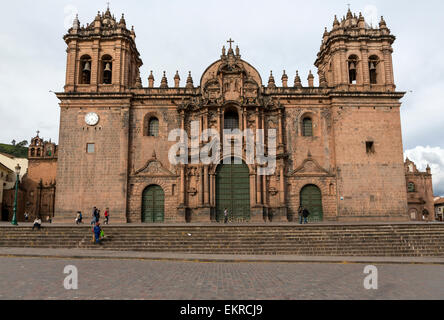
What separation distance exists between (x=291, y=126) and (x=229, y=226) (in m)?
12.3

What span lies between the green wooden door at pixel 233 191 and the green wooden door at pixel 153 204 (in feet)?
14.9

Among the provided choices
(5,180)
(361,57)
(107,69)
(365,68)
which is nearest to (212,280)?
(107,69)

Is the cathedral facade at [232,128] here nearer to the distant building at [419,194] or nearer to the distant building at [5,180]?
the distant building at [5,180]

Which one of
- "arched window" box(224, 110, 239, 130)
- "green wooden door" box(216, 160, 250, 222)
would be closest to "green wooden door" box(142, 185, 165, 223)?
"green wooden door" box(216, 160, 250, 222)

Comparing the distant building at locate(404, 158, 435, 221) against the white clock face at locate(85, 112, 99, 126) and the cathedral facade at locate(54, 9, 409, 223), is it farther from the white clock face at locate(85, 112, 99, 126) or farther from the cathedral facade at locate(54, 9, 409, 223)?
Answer: the white clock face at locate(85, 112, 99, 126)

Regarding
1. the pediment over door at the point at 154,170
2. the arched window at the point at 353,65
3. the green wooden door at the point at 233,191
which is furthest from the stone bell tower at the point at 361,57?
the pediment over door at the point at 154,170

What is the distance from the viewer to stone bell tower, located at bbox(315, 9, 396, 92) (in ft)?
93.5

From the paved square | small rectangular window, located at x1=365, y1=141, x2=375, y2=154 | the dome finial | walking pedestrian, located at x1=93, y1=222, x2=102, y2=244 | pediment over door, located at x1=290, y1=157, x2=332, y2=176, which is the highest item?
the dome finial

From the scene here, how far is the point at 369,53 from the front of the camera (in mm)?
29203

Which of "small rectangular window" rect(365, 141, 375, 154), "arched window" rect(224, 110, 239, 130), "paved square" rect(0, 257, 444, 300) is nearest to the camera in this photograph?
"paved square" rect(0, 257, 444, 300)

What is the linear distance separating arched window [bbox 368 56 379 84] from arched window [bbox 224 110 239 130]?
1247 cm

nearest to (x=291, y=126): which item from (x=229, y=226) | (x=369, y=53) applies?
(x=369, y=53)

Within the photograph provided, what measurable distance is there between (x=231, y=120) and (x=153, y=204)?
9547mm

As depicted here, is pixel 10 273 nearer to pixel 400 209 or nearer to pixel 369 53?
pixel 400 209
